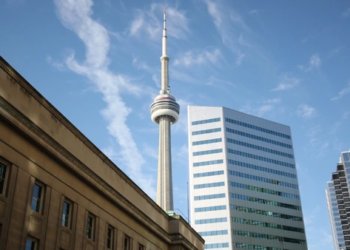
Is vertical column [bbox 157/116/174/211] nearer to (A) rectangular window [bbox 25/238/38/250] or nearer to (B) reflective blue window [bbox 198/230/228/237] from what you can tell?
(B) reflective blue window [bbox 198/230/228/237]

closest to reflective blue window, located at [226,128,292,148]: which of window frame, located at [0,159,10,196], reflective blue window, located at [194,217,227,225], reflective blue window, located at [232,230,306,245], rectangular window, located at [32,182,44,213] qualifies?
reflective blue window, located at [194,217,227,225]

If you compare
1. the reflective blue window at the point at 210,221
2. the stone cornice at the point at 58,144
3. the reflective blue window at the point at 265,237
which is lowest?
the stone cornice at the point at 58,144

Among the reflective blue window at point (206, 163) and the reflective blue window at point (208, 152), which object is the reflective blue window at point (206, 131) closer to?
the reflective blue window at point (208, 152)

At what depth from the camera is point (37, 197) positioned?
28.7 m

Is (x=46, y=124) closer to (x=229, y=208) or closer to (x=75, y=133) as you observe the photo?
(x=75, y=133)

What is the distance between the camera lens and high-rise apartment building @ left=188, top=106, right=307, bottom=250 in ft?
439

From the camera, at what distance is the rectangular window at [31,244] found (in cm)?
2704

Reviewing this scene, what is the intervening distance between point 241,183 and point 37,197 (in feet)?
380

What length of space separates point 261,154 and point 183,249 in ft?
327

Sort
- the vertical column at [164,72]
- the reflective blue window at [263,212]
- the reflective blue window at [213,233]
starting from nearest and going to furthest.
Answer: the reflective blue window at [213,233], the reflective blue window at [263,212], the vertical column at [164,72]

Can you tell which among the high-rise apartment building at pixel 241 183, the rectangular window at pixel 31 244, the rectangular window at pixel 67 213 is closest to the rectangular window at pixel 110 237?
the rectangular window at pixel 67 213

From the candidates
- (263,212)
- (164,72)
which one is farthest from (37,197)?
(164,72)

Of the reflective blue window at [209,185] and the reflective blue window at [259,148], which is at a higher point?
the reflective blue window at [259,148]

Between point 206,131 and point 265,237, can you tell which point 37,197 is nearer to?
point 265,237
